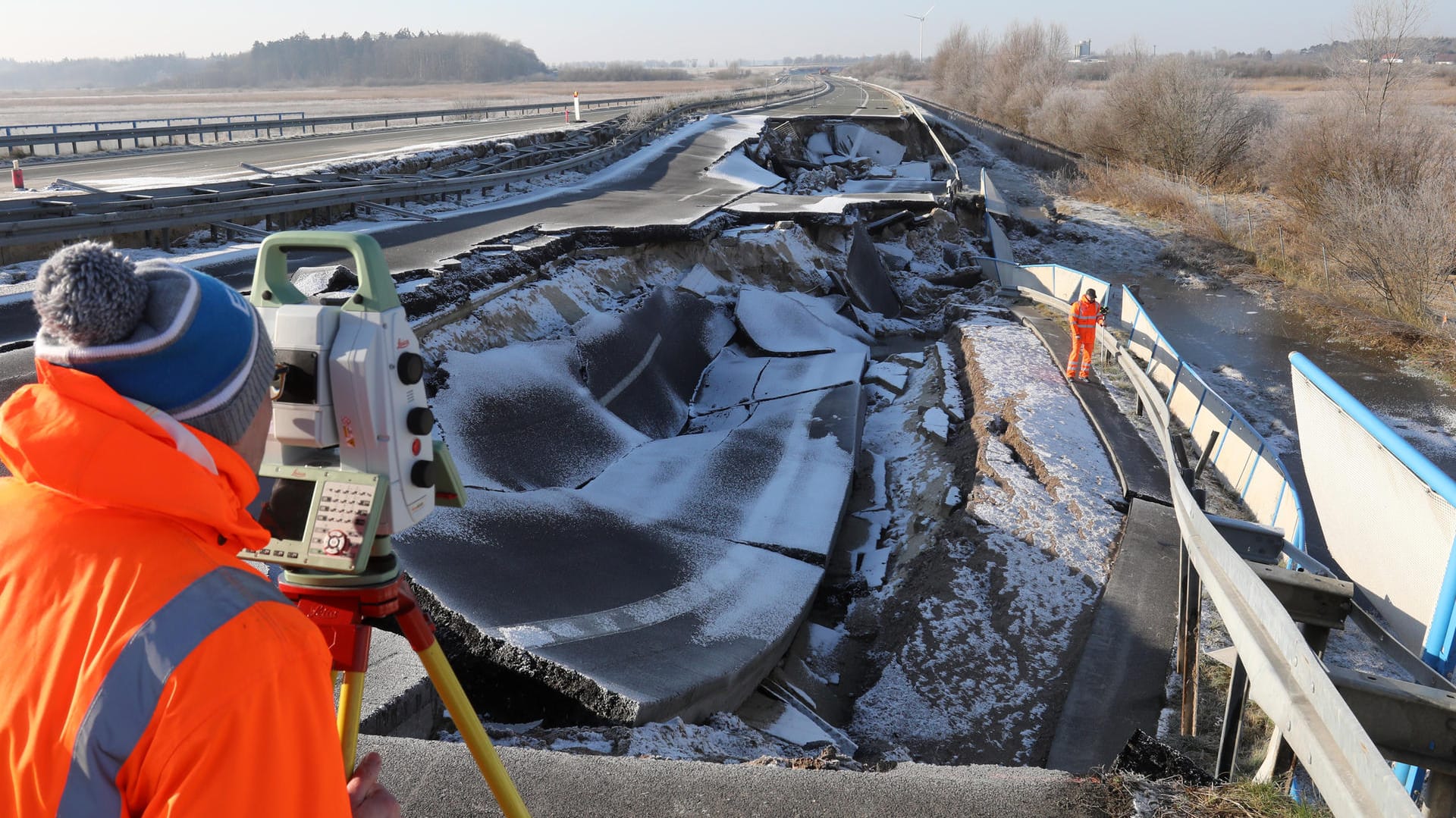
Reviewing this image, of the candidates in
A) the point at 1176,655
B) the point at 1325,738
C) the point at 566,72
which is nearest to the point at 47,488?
the point at 1325,738

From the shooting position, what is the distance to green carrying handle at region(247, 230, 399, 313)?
2.22m

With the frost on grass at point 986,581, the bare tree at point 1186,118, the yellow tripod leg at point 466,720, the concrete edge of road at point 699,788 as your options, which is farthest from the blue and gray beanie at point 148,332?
the bare tree at point 1186,118

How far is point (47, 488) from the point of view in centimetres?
140

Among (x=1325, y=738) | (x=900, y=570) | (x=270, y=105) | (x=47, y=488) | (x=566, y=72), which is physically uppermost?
(x=566, y=72)

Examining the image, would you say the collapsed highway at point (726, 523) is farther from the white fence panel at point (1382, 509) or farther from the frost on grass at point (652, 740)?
the white fence panel at point (1382, 509)

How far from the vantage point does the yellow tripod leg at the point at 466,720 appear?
7.39 ft

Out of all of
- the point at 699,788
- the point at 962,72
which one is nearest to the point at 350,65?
the point at 962,72

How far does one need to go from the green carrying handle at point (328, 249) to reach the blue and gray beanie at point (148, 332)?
0.60 m

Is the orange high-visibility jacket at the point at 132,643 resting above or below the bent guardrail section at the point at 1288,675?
above

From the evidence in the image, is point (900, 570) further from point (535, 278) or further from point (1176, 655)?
point (535, 278)

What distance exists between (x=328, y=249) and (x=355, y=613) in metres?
0.88

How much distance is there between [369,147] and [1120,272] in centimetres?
2089

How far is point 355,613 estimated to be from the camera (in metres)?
2.21

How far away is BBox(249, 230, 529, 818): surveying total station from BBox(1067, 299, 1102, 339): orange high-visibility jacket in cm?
1160
